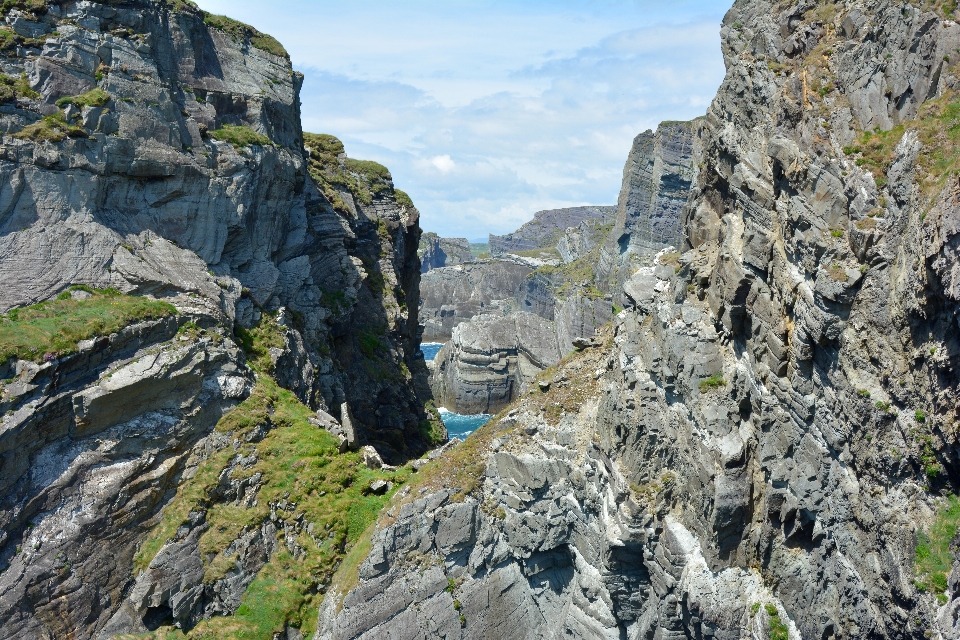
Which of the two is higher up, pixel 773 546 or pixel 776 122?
pixel 776 122

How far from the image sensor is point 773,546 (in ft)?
70.1

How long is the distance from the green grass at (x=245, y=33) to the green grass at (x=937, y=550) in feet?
149

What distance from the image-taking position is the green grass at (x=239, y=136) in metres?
36.8

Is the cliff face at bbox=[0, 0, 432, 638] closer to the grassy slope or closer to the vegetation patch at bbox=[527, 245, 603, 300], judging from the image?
the grassy slope

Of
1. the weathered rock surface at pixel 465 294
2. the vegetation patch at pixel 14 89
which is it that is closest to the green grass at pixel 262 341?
the vegetation patch at pixel 14 89

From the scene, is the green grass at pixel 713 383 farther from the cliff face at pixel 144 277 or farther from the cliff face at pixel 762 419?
Result: the cliff face at pixel 144 277

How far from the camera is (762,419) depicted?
21.2 m

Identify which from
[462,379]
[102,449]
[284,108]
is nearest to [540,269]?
[462,379]

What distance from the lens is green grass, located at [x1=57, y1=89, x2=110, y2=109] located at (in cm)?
3064

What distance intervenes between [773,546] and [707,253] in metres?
11.3

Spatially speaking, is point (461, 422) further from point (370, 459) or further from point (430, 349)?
point (370, 459)

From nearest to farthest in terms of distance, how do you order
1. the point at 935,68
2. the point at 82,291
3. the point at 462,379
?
the point at 935,68 → the point at 82,291 → the point at 462,379

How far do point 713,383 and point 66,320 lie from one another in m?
26.7

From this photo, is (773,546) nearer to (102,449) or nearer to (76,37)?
(102,449)
